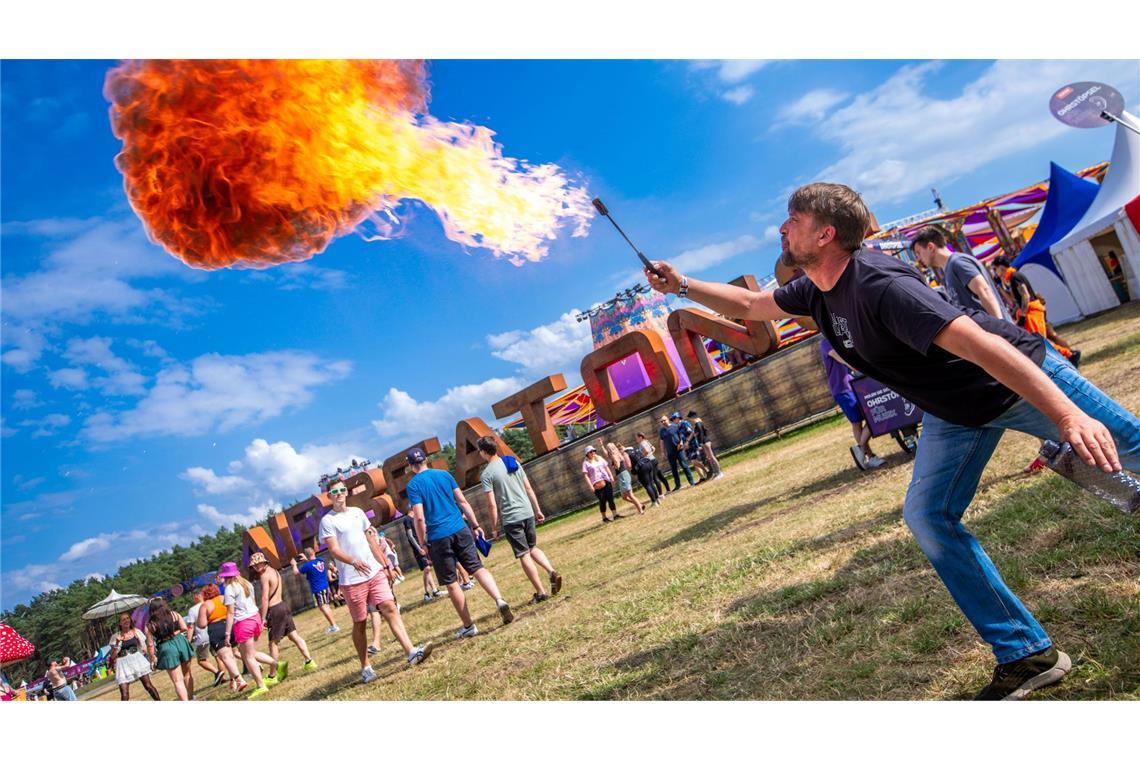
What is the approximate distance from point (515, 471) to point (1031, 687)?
663 centimetres

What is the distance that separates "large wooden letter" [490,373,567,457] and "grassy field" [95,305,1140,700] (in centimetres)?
1251

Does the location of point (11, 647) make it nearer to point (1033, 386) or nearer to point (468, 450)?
point (1033, 386)

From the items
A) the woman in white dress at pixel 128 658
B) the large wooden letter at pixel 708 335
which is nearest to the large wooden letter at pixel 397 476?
the large wooden letter at pixel 708 335

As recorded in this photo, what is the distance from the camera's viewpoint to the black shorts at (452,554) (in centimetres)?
782

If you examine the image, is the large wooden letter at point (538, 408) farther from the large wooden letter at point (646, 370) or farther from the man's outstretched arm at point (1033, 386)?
the man's outstretched arm at point (1033, 386)

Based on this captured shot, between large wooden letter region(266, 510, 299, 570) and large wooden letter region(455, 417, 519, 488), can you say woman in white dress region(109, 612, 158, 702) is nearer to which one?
large wooden letter region(455, 417, 519, 488)

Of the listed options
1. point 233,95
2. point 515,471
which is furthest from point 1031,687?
point 233,95

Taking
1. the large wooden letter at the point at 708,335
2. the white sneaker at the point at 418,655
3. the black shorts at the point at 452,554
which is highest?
the large wooden letter at the point at 708,335

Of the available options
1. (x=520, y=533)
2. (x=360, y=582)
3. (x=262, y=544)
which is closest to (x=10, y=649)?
(x=360, y=582)

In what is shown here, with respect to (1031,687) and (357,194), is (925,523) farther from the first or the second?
(357,194)

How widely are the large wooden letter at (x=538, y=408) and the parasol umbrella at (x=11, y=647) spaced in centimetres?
1458

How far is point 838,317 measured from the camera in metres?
3.10

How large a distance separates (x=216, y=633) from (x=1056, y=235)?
79.1ft

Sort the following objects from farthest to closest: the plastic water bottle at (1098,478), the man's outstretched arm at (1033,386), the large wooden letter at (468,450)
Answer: the large wooden letter at (468,450) → the plastic water bottle at (1098,478) → the man's outstretched arm at (1033,386)
